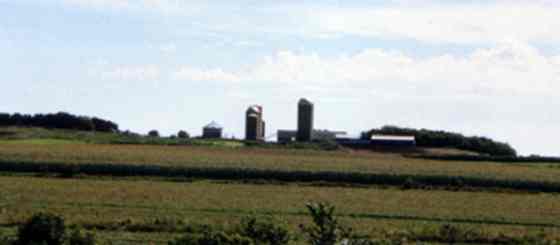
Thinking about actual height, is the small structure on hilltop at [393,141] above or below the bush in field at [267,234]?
above

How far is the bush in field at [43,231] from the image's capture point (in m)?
19.9

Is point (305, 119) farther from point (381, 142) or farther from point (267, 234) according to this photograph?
point (267, 234)

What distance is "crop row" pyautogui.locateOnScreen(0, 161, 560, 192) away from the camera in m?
58.5

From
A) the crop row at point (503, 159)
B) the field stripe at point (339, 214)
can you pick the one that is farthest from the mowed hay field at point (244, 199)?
the crop row at point (503, 159)

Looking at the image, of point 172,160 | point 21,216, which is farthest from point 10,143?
point 21,216

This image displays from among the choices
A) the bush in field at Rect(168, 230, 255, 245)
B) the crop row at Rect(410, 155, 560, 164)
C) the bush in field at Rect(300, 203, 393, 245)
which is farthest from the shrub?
the crop row at Rect(410, 155, 560, 164)

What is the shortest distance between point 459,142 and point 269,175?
169 ft

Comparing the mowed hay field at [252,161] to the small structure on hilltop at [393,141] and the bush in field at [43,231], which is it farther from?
the bush in field at [43,231]

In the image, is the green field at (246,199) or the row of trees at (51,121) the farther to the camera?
the row of trees at (51,121)

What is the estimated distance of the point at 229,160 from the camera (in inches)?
2594

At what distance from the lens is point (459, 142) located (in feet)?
353

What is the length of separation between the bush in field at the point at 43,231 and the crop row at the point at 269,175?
38.5 meters

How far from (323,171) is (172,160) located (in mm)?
9438

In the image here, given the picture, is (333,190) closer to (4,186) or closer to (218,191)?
(218,191)
